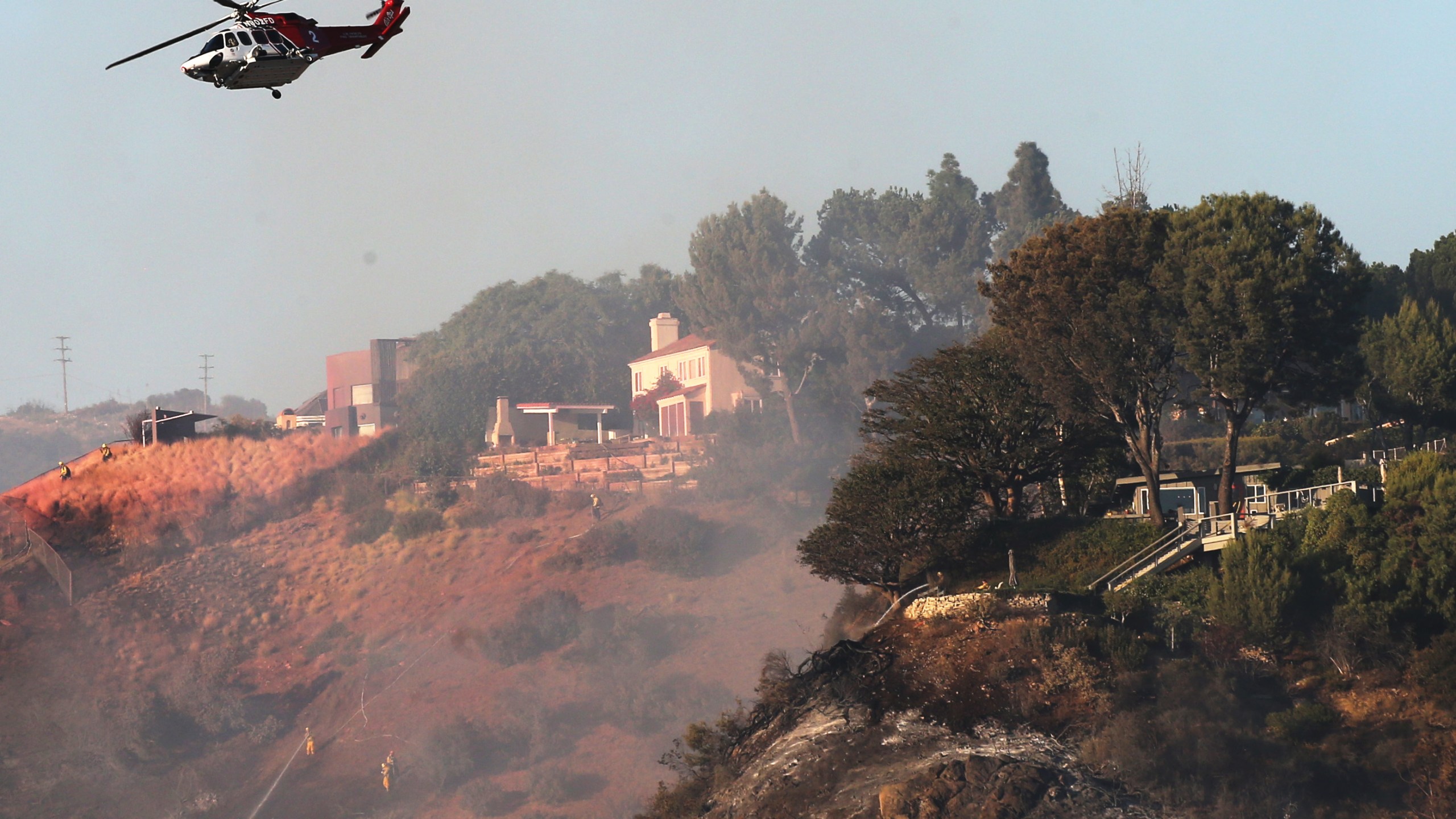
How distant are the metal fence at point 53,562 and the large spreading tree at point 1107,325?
66.0m

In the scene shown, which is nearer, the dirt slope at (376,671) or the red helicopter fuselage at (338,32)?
the red helicopter fuselage at (338,32)

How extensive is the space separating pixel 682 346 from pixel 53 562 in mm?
52398

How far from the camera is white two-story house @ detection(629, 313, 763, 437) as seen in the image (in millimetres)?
115062

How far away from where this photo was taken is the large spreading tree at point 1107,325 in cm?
4628

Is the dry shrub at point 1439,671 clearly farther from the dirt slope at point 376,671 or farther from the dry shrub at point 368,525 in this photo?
the dry shrub at point 368,525

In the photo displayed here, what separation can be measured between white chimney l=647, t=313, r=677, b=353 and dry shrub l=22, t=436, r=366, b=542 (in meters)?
30.1

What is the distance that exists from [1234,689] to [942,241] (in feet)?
260

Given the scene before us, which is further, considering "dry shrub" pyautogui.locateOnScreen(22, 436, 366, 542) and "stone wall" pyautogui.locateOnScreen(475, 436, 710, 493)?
"stone wall" pyautogui.locateOnScreen(475, 436, 710, 493)

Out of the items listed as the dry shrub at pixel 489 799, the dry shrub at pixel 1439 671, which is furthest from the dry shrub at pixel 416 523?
the dry shrub at pixel 1439 671

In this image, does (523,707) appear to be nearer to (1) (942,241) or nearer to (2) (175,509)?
(2) (175,509)

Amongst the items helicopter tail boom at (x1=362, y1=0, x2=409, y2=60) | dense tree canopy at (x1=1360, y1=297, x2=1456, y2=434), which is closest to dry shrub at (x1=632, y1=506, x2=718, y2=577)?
dense tree canopy at (x1=1360, y1=297, x2=1456, y2=434)

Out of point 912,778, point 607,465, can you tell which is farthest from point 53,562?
point 912,778

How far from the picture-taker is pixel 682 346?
122 metres

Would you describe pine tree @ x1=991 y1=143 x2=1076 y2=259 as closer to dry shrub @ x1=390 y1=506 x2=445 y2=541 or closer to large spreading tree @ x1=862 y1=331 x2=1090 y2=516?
dry shrub @ x1=390 y1=506 x2=445 y2=541
